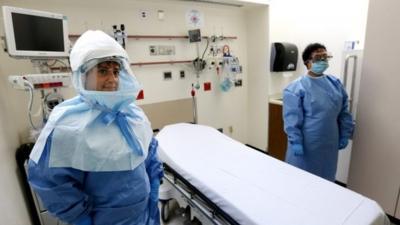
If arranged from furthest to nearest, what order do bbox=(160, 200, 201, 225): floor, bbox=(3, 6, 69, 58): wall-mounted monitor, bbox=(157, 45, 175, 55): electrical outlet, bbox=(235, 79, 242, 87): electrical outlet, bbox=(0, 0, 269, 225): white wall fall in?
bbox=(235, 79, 242, 87): electrical outlet → bbox=(157, 45, 175, 55): electrical outlet → bbox=(160, 200, 201, 225): floor → bbox=(0, 0, 269, 225): white wall → bbox=(3, 6, 69, 58): wall-mounted monitor

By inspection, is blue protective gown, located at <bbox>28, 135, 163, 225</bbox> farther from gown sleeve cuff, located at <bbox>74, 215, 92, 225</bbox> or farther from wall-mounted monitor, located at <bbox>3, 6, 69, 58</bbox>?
wall-mounted monitor, located at <bbox>3, 6, 69, 58</bbox>

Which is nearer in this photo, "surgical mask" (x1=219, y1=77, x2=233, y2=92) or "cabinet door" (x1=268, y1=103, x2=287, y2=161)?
"cabinet door" (x1=268, y1=103, x2=287, y2=161)

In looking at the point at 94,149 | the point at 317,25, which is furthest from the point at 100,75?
the point at 317,25

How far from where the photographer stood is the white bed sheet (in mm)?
1088

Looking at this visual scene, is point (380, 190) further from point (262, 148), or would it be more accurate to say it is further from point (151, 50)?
point (151, 50)

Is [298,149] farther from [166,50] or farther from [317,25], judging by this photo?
[317,25]

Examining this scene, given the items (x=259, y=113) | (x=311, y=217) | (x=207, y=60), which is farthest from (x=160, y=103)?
(x=311, y=217)

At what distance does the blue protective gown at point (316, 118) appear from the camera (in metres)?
1.82

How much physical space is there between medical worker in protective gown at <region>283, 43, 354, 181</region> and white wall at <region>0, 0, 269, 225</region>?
1.41 meters

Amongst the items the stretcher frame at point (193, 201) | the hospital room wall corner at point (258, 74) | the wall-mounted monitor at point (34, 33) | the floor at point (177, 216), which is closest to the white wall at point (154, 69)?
the hospital room wall corner at point (258, 74)

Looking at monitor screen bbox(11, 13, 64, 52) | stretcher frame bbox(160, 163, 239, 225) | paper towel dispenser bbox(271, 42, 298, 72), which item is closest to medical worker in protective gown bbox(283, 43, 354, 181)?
stretcher frame bbox(160, 163, 239, 225)

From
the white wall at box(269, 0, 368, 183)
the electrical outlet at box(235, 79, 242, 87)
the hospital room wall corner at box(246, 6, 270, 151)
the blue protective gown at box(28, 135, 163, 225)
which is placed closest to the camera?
the blue protective gown at box(28, 135, 163, 225)

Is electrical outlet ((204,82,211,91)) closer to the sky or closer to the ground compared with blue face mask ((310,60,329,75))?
closer to the ground

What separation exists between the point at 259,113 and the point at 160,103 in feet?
5.08
